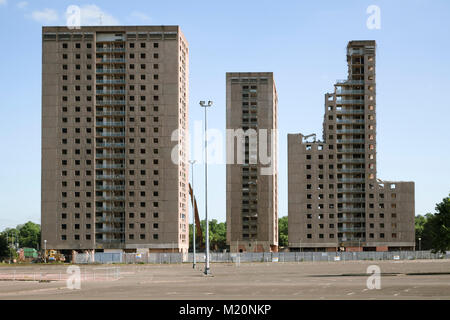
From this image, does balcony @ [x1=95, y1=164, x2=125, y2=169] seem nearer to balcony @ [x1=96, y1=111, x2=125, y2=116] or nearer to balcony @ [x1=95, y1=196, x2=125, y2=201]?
balcony @ [x1=95, y1=196, x2=125, y2=201]

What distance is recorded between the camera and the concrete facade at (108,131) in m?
172

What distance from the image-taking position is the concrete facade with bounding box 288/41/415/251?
179m

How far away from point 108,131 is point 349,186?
65431mm

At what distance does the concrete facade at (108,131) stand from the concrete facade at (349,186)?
32.1 meters

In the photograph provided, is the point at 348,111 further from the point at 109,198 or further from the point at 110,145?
the point at 109,198

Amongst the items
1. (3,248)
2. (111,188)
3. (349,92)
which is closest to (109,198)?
(111,188)

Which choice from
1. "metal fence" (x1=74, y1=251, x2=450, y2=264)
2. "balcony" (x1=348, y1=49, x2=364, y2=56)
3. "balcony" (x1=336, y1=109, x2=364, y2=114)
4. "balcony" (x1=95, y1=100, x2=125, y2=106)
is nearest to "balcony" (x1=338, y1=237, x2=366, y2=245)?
"metal fence" (x1=74, y1=251, x2=450, y2=264)

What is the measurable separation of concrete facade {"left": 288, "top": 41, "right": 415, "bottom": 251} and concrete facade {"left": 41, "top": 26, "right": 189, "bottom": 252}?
1265 inches

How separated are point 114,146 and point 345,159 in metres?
61.2

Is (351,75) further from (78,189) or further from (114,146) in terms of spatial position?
(78,189)

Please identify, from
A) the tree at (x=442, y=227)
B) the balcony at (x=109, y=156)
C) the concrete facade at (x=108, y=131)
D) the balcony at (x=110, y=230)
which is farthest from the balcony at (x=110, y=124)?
the tree at (x=442, y=227)

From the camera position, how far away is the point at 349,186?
18275 centimetres
